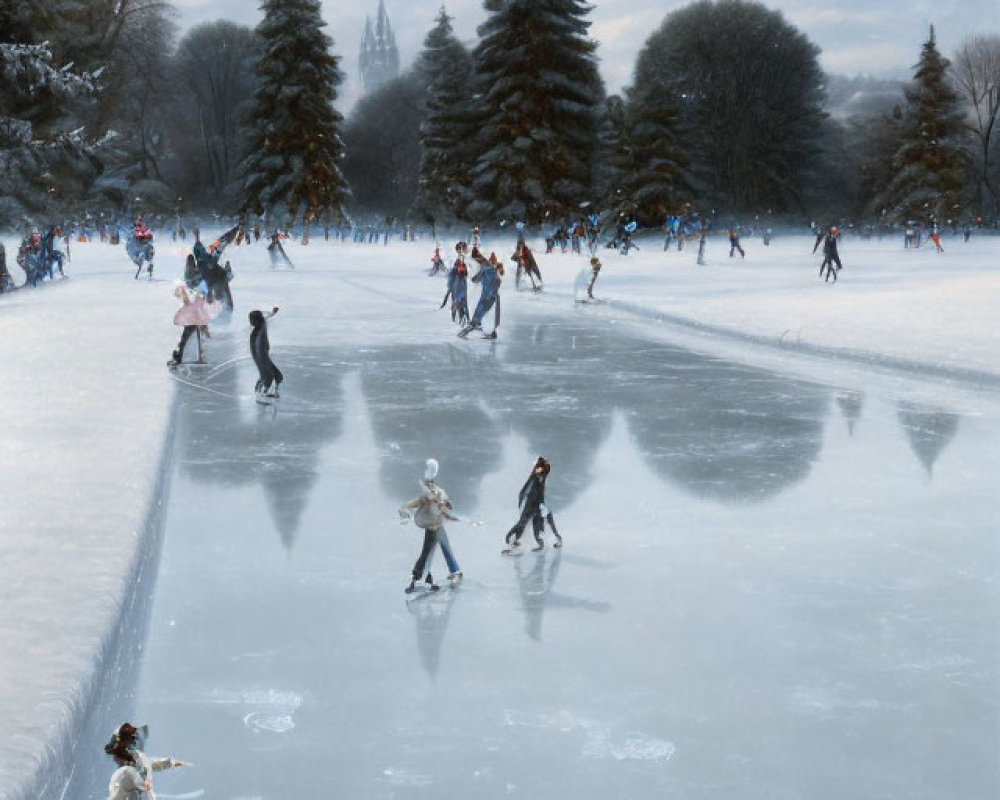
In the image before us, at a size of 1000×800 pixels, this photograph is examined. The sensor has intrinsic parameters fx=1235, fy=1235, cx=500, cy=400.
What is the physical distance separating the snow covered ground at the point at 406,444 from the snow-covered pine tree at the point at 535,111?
2754cm

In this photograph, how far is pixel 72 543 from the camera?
6.14 meters

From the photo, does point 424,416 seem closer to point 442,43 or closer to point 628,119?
point 628,119

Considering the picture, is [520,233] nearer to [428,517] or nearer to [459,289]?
[459,289]

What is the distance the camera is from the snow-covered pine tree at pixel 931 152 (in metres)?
54.0

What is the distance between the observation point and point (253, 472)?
8773 mm

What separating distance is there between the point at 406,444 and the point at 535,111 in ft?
151

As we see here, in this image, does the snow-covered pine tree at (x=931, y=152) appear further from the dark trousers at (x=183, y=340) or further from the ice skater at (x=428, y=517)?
the ice skater at (x=428, y=517)

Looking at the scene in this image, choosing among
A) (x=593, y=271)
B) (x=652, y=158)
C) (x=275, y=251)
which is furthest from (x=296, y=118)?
(x=593, y=271)

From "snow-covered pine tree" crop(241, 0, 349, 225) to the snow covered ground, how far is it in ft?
108

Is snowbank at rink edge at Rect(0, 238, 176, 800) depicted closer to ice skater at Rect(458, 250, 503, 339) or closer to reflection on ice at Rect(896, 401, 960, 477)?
ice skater at Rect(458, 250, 503, 339)

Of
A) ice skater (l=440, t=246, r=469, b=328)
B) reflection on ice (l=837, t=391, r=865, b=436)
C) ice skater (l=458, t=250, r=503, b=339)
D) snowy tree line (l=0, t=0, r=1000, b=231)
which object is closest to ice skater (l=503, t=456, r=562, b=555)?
reflection on ice (l=837, t=391, r=865, b=436)

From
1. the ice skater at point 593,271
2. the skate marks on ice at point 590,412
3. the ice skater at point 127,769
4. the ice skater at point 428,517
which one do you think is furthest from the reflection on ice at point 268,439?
the ice skater at point 593,271

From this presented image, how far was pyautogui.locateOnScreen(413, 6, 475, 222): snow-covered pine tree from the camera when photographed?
196ft

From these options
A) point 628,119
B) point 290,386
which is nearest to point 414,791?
point 290,386
